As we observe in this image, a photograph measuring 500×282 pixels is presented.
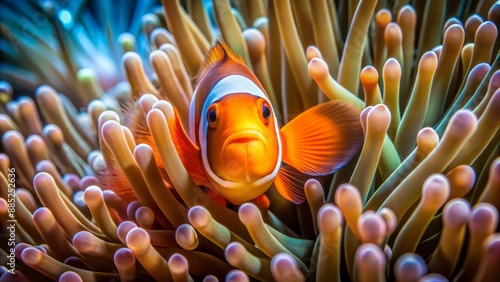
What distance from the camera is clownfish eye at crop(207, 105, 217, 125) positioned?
2.17ft

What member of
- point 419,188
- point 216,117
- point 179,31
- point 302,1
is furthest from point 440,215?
point 179,31

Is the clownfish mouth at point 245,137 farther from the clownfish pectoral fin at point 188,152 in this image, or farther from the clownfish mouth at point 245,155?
the clownfish pectoral fin at point 188,152

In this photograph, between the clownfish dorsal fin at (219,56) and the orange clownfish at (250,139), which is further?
the clownfish dorsal fin at (219,56)

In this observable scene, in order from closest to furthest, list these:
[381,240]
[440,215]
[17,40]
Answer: [381,240] < [440,215] < [17,40]

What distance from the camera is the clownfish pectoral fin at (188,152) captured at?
795mm

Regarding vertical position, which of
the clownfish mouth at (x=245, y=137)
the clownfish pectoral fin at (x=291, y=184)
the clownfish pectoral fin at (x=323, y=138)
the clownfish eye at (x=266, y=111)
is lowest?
the clownfish pectoral fin at (x=291, y=184)

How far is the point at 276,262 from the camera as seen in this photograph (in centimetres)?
65

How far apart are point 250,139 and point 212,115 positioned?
0.08 m

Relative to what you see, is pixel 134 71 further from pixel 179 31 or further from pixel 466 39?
pixel 466 39

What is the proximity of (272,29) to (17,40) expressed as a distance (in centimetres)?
136

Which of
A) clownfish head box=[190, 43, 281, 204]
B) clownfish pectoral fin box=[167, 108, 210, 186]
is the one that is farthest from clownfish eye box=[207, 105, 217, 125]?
clownfish pectoral fin box=[167, 108, 210, 186]

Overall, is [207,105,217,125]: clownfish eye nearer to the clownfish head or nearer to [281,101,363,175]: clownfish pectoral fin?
the clownfish head

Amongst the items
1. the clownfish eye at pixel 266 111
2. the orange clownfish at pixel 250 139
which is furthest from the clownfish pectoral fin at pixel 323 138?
the clownfish eye at pixel 266 111

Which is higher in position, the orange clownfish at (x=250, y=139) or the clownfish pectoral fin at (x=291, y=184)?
the orange clownfish at (x=250, y=139)
